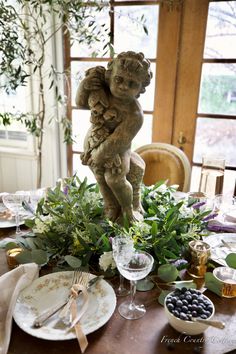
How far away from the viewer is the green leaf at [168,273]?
884mm

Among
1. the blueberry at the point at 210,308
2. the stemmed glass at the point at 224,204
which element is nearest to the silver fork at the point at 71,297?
the blueberry at the point at 210,308

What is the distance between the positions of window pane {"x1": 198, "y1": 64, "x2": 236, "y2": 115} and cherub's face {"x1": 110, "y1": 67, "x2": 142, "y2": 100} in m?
1.31

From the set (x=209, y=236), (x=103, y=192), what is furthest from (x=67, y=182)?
(x=209, y=236)

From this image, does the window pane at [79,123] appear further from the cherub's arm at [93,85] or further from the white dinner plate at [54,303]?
the white dinner plate at [54,303]

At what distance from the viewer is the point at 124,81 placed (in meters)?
0.96

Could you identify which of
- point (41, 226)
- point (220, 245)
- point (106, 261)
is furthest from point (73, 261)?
point (220, 245)

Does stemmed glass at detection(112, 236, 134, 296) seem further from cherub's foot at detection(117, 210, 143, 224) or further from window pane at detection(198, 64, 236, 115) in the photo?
window pane at detection(198, 64, 236, 115)

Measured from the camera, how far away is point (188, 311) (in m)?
0.73

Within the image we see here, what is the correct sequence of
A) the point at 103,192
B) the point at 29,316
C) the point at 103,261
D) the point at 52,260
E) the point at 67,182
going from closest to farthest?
1. the point at 29,316
2. the point at 103,261
3. the point at 52,260
4. the point at 103,192
5. the point at 67,182

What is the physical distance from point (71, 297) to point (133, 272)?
176 mm

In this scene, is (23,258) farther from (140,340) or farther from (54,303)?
(140,340)

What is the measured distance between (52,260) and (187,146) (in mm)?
1553

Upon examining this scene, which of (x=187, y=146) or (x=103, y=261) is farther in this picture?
(x=187, y=146)

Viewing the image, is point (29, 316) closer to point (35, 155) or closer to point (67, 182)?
point (67, 182)
